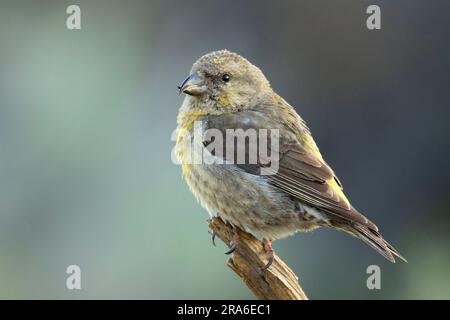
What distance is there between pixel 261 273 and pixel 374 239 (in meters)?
0.78

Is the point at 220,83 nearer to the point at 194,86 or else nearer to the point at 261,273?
the point at 194,86

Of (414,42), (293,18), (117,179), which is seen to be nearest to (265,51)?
(293,18)

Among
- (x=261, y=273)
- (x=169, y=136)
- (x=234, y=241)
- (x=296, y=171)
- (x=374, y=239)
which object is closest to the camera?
(x=261, y=273)

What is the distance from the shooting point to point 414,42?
8258 mm

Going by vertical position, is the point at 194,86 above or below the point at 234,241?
above

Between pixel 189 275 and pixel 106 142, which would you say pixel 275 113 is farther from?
pixel 106 142

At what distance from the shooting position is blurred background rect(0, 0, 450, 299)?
6969 mm

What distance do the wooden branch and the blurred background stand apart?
2012 millimetres

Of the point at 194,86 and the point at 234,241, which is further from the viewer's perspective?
the point at 194,86

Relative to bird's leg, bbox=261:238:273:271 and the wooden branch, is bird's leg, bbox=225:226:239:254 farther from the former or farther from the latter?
bird's leg, bbox=261:238:273:271

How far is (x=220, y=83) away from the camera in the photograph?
214 inches

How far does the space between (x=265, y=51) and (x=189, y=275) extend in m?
2.83

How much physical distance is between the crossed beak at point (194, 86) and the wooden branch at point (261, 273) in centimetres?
106

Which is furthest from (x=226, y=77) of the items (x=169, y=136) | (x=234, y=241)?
(x=169, y=136)
